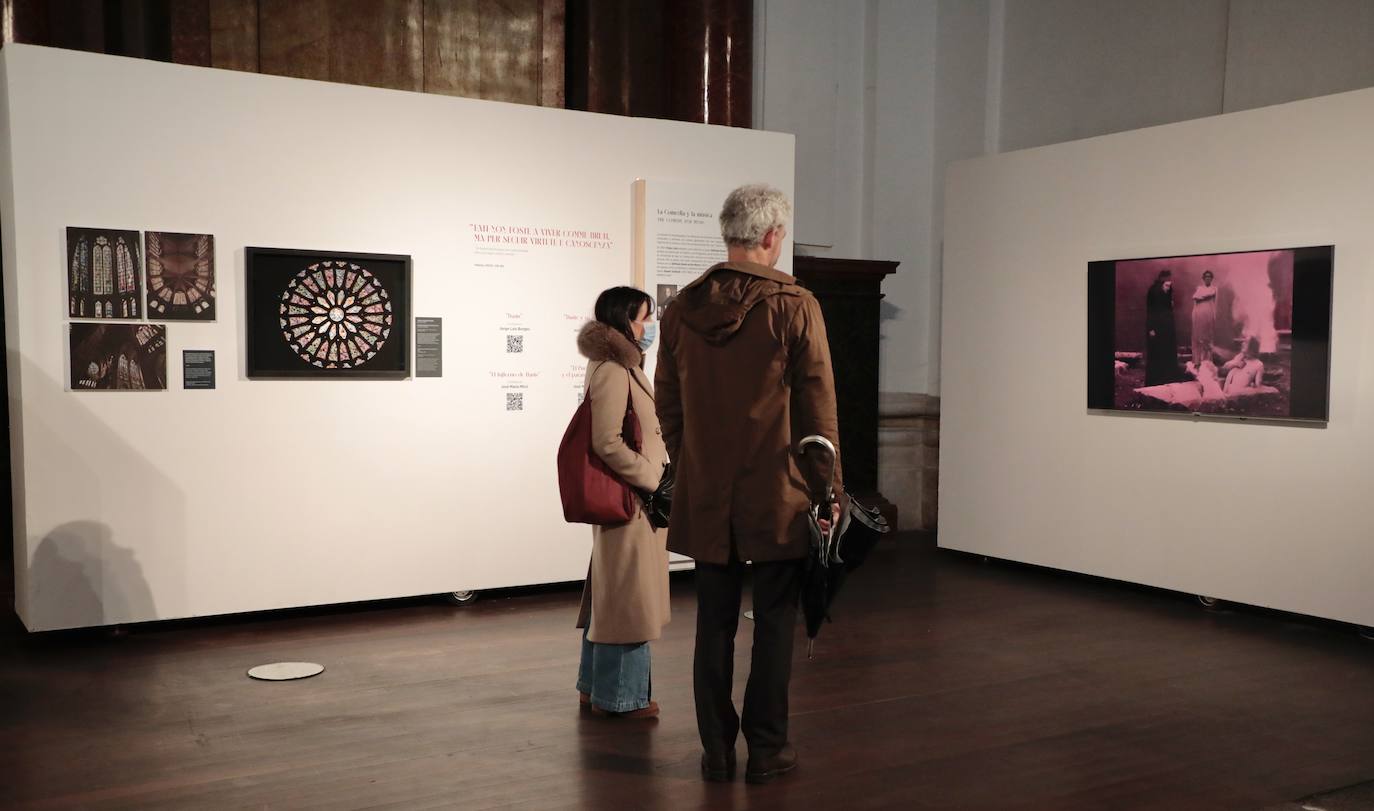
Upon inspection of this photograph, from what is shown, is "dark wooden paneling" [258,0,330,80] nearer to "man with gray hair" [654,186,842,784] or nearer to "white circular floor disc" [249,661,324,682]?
"white circular floor disc" [249,661,324,682]

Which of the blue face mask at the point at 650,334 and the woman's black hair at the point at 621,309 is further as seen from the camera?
the blue face mask at the point at 650,334

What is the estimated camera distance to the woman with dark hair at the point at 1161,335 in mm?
6859

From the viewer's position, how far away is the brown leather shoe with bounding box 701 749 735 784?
3.76 metres

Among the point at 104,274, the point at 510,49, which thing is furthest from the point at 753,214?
the point at 510,49

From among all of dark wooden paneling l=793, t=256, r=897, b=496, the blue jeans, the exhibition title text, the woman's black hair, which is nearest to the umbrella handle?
the woman's black hair

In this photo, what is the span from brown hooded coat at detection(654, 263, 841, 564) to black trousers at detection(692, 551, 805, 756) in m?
0.09

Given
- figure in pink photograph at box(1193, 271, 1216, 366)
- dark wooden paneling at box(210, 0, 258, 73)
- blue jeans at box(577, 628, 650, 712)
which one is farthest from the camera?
dark wooden paneling at box(210, 0, 258, 73)

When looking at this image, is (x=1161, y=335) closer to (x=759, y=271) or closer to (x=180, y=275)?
(x=759, y=271)

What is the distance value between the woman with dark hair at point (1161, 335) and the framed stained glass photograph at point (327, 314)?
4381mm

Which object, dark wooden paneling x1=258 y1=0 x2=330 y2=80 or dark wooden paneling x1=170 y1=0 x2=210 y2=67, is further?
dark wooden paneling x1=258 y1=0 x2=330 y2=80

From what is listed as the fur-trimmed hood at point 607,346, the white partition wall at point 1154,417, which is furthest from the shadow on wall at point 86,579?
the white partition wall at point 1154,417

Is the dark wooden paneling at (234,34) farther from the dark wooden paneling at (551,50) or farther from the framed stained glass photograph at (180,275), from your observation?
the framed stained glass photograph at (180,275)

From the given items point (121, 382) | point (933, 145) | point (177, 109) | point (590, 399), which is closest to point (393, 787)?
point (590, 399)

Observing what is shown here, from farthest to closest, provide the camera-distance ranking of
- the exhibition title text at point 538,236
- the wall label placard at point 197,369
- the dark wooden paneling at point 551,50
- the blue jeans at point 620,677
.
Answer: the dark wooden paneling at point 551,50 < the exhibition title text at point 538,236 < the wall label placard at point 197,369 < the blue jeans at point 620,677
